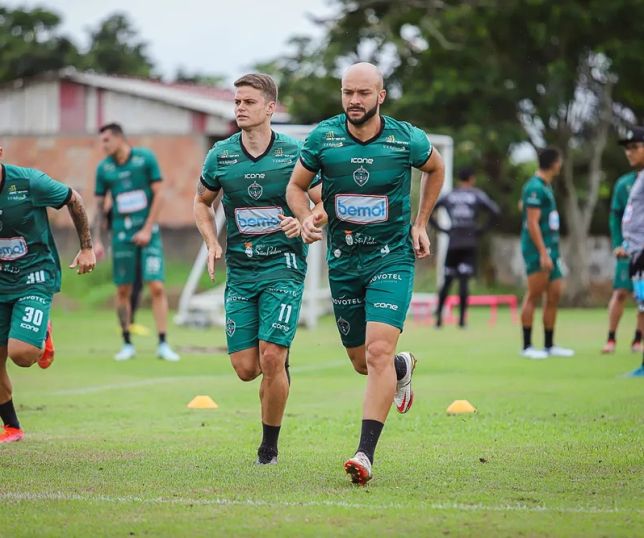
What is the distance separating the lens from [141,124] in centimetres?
3409

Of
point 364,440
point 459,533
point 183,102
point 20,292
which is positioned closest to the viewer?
point 459,533

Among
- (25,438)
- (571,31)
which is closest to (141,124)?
(571,31)

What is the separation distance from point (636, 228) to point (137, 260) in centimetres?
601

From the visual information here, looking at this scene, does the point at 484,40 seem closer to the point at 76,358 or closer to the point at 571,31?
the point at 571,31

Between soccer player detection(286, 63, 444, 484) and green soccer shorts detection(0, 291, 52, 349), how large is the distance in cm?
214

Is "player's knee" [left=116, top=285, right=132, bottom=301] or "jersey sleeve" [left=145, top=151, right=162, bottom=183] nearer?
"jersey sleeve" [left=145, top=151, right=162, bottom=183]

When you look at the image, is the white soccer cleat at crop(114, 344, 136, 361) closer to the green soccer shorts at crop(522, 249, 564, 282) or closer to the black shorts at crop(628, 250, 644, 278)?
the green soccer shorts at crop(522, 249, 564, 282)

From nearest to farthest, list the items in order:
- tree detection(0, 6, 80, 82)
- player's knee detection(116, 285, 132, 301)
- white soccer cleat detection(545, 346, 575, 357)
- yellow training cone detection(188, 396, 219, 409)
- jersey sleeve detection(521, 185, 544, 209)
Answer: yellow training cone detection(188, 396, 219, 409)
jersey sleeve detection(521, 185, 544, 209)
white soccer cleat detection(545, 346, 575, 357)
player's knee detection(116, 285, 132, 301)
tree detection(0, 6, 80, 82)

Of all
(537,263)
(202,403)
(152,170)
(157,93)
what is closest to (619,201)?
(537,263)

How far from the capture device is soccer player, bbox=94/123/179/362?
1518cm

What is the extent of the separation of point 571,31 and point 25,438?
78.1ft

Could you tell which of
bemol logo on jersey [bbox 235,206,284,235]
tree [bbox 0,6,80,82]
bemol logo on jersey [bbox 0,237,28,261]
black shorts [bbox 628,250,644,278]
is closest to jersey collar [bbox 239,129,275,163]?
bemol logo on jersey [bbox 235,206,284,235]

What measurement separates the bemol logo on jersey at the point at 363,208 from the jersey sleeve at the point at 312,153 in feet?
0.74

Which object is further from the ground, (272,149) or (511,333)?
(272,149)
